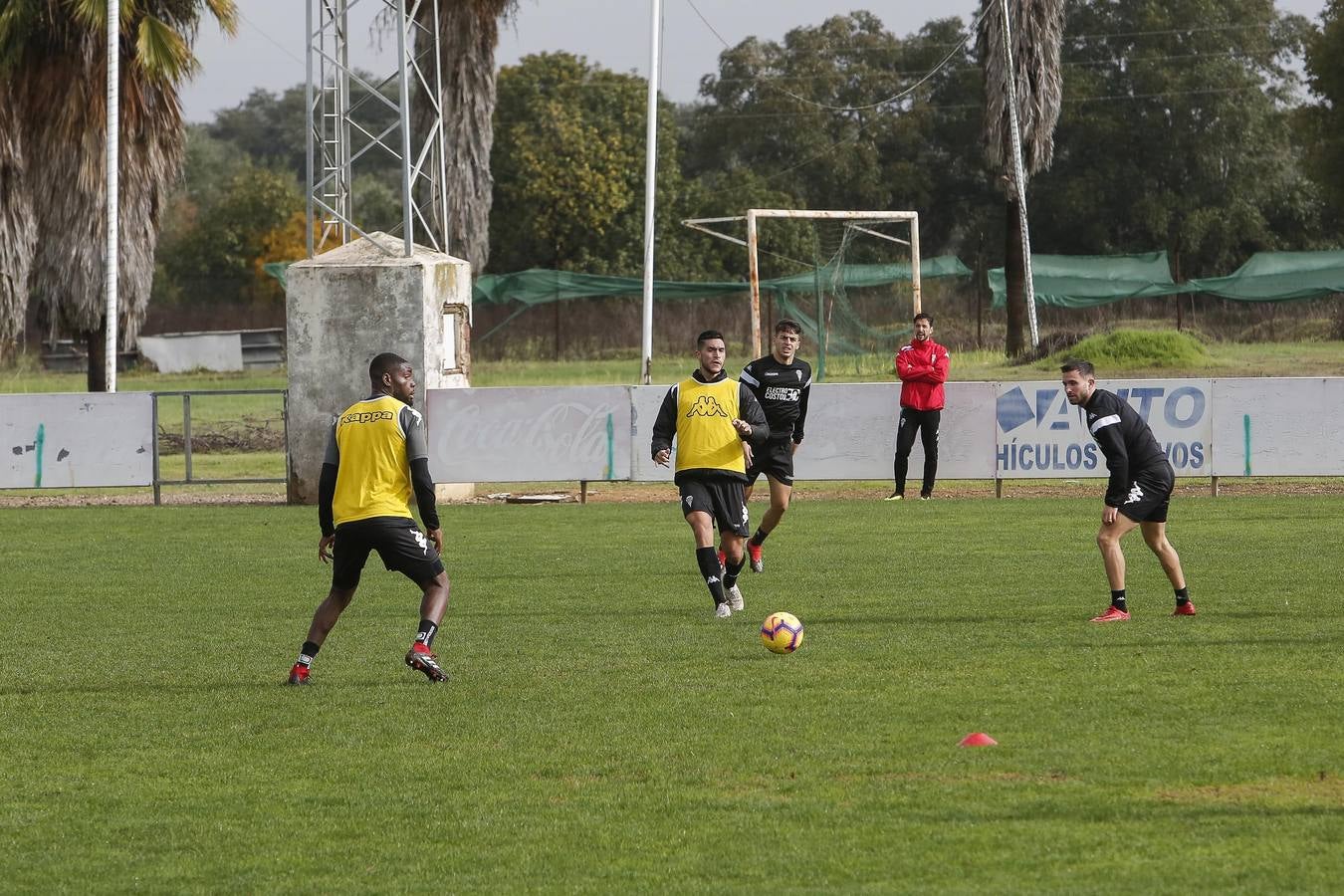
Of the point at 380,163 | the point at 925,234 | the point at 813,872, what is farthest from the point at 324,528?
the point at 380,163

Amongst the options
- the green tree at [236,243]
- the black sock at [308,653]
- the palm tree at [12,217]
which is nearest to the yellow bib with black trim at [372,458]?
the black sock at [308,653]

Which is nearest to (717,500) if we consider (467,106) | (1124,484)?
(1124,484)

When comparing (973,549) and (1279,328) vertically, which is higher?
(1279,328)

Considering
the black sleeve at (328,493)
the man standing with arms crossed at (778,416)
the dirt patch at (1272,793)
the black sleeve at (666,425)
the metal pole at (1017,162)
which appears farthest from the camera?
the metal pole at (1017,162)

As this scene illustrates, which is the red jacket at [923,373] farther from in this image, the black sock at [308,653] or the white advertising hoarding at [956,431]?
the black sock at [308,653]

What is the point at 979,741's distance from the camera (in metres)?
7.70

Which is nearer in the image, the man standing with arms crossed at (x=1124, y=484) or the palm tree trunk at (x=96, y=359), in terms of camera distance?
the man standing with arms crossed at (x=1124, y=484)

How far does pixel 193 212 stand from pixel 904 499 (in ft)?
220

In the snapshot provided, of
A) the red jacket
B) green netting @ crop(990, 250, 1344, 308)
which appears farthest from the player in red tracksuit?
green netting @ crop(990, 250, 1344, 308)

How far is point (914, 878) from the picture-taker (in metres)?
5.79

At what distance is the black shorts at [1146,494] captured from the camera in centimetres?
1138

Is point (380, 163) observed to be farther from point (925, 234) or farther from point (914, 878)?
point (914, 878)

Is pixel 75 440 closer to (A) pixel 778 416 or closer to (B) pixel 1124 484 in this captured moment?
(A) pixel 778 416

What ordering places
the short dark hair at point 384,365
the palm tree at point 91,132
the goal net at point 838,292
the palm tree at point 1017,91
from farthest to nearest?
the palm tree at point 1017,91
the palm tree at point 91,132
the goal net at point 838,292
the short dark hair at point 384,365
